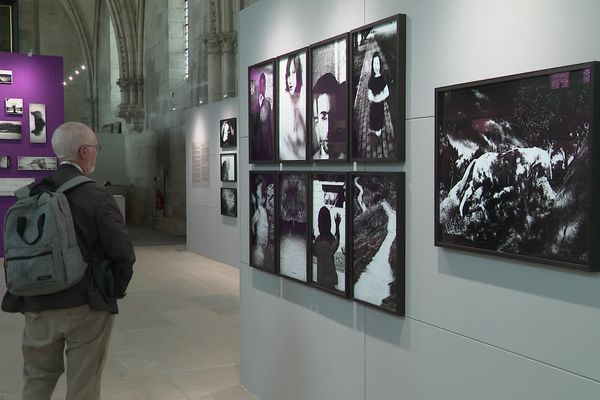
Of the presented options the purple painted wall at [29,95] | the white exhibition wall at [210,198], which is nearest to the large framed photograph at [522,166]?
the white exhibition wall at [210,198]

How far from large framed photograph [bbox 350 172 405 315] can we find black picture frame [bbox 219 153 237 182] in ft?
29.1

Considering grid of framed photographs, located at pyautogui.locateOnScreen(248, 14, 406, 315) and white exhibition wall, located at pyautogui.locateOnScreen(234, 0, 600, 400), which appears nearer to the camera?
white exhibition wall, located at pyautogui.locateOnScreen(234, 0, 600, 400)

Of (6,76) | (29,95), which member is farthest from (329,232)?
(6,76)

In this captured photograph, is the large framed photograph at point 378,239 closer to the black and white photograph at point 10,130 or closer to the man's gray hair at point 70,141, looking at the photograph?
the man's gray hair at point 70,141

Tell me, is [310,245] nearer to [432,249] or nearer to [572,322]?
[432,249]

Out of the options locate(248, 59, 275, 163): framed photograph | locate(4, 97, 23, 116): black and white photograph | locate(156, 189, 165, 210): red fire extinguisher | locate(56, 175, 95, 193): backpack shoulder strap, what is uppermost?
locate(4, 97, 23, 116): black and white photograph

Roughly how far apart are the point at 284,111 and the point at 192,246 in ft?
35.9

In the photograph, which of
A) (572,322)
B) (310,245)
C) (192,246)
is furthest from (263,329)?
(192,246)

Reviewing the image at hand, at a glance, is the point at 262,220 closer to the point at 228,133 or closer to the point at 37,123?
the point at 228,133

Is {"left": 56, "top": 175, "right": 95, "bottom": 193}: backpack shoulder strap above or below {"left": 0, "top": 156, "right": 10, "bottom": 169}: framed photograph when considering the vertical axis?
below

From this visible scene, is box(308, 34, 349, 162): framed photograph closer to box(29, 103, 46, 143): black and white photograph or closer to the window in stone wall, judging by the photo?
box(29, 103, 46, 143): black and white photograph

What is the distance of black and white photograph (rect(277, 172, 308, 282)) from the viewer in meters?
4.44

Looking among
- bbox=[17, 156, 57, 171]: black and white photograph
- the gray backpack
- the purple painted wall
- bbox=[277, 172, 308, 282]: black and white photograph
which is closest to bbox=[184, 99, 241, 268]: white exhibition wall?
the purple painted wall

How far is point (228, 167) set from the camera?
509 inches
